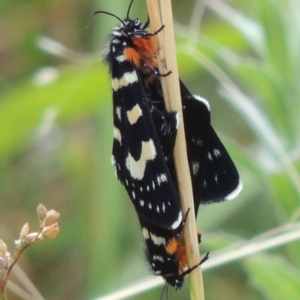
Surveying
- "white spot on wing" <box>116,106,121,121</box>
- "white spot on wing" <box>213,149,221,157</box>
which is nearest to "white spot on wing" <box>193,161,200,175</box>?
"white spot on wing" <box>213,149,221,157</box>

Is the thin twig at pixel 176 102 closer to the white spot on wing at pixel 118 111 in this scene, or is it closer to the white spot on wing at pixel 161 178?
the white spot on wing at pixel 161 178

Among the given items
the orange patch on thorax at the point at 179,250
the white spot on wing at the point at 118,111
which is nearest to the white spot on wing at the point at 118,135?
the white spot on wing at the point at 118,111

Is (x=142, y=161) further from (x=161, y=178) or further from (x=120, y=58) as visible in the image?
(x=120, y=58)

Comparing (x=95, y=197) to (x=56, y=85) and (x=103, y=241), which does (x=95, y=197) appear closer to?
(x=103, y=241)

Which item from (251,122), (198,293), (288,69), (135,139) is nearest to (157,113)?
(135,139)

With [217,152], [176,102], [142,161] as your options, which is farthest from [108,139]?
[176,102]
